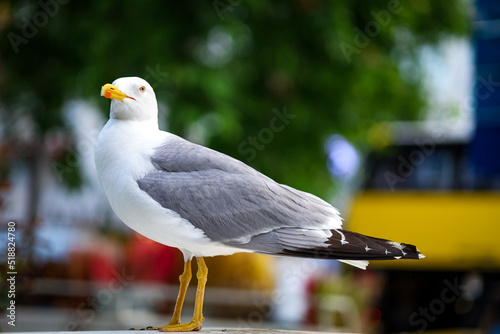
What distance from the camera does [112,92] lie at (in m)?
3.84

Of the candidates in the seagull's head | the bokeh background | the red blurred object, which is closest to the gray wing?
the seagull's head

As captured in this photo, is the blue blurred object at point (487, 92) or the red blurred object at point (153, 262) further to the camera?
the red blurred object at point (153, 262)

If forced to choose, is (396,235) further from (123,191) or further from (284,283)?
(123,191)

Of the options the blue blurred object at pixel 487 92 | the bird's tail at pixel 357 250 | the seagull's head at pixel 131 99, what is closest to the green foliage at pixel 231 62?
the blue blurred object at pixel 487 92

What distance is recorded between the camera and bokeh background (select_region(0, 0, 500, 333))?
8977 mm

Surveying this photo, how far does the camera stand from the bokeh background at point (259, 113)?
8.98 metres

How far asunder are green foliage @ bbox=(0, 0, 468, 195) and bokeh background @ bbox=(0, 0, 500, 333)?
2 centimetres

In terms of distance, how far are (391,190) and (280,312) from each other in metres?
3.17

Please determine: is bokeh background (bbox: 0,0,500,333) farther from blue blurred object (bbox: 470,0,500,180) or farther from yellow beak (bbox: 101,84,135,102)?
yellow beak (bbox: 101,84,135,102)

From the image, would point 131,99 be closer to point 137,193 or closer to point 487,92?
point 137,193

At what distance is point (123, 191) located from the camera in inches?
150

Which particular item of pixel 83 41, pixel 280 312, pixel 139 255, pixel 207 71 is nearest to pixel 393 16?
pixel 207 71

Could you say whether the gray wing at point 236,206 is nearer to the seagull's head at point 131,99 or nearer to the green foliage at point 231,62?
the seagull's head at point 131,99

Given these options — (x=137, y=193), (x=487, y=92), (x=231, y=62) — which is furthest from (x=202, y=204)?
(x=487, y=92)
